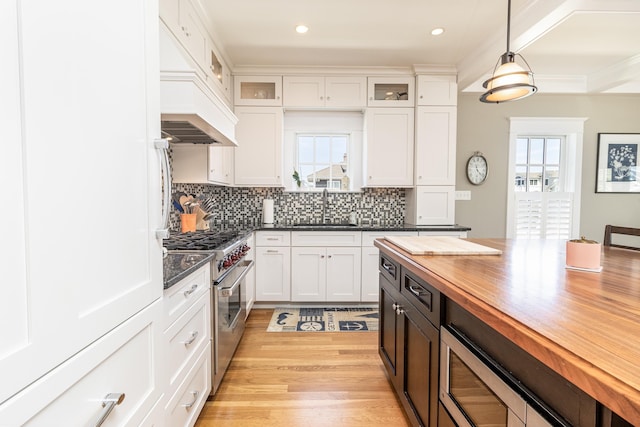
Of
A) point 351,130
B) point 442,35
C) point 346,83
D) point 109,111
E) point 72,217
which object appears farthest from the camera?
point 351,130

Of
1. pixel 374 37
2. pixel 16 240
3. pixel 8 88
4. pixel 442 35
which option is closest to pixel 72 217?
pixel 16 240

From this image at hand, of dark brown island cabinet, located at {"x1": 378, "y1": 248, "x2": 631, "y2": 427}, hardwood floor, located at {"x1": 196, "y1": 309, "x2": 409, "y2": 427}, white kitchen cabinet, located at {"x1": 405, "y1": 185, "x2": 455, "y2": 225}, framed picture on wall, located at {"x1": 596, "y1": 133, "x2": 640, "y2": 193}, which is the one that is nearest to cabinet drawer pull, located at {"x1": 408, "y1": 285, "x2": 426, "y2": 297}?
dark brown island cabinet, located at {"x1": 378, "y1": 248, "x2": 631, "y2": 427}

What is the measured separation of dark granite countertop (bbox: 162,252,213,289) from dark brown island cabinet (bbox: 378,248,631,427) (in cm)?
100

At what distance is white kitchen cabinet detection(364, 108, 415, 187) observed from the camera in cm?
341

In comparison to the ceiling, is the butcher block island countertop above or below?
below

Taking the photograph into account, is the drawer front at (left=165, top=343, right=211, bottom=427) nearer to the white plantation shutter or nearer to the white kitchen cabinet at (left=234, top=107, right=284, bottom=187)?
the white kitchen cabinet at (left=234, top=107, right=284, bottom=187)

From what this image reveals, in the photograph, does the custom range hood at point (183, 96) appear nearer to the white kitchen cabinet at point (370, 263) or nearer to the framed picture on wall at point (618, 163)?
the white kitchen cabinet at point (370, 263)

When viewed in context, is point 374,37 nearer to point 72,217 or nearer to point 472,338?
point 472,338

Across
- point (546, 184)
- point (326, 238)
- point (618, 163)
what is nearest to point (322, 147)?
point (326, 238)

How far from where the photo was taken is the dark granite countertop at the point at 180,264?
1229 millimetres

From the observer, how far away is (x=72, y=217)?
0.61m

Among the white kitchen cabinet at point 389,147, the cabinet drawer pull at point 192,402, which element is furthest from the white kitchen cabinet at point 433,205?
the cabinet drawer pull at point 192,402

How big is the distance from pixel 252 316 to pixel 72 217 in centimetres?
269

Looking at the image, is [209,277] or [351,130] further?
[351,130]
